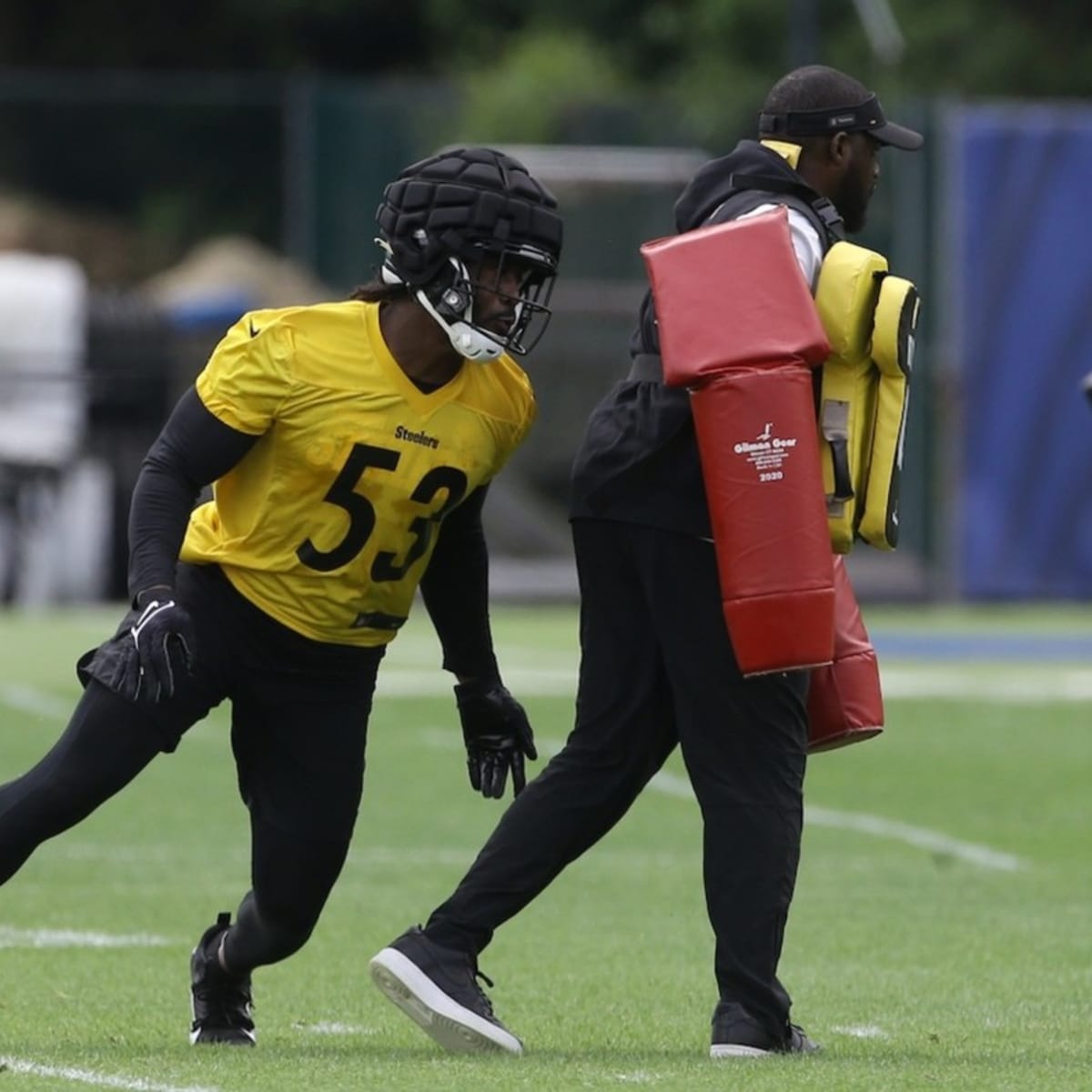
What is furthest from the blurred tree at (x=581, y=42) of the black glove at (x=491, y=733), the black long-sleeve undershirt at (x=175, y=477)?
the black long-sleeve undershirt at (x=175, y=477)

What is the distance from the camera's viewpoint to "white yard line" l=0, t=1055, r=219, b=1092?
5.51 metres

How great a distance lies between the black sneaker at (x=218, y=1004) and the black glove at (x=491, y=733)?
657 millimetres

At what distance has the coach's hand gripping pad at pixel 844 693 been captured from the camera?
20.7 ft

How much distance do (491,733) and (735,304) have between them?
49.0 inches

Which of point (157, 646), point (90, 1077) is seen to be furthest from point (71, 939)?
point (157, 646)

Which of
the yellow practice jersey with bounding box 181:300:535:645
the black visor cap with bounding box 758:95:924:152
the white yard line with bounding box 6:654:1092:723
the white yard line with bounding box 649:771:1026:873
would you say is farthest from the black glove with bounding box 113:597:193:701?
the white yard line with bounding box 6:654:1092:723

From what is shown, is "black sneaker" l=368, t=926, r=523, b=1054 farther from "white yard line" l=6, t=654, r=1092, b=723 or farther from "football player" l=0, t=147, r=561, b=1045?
"white yard line" l=6, t=654, r=1092, b=723

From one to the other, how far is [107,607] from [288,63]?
18.0 m

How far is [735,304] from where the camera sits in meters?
5.85

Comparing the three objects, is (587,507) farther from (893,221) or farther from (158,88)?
(158,88)

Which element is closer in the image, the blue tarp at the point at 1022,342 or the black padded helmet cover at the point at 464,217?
the black padded helmet cover at the point at 464,217

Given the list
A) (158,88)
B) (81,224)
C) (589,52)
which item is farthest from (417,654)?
(589,52)

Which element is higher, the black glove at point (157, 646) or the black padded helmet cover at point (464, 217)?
the black padded helmet cover at point (464, 217)

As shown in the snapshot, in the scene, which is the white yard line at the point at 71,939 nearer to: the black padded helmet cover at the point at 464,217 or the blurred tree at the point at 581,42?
the black padded helmet cover at the point at 464,217
